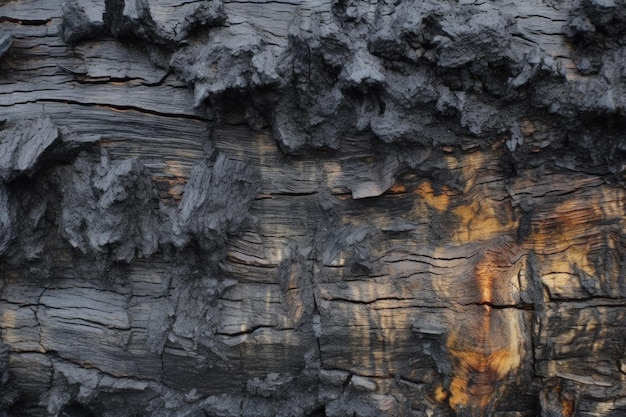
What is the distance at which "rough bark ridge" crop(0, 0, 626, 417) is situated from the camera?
2141mm

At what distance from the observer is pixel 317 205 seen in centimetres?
238

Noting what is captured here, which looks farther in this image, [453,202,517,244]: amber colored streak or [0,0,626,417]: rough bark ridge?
[453,202,517,244]: amber colored streak

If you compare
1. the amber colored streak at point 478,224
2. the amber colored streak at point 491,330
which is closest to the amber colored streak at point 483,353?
the amber colored streak at point 491,330

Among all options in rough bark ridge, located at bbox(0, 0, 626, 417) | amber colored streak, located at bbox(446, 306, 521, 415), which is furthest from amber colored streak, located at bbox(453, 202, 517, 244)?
amber colored streak, located at bbox(446, 306, 521, 415)

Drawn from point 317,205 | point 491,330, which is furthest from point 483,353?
point 317,205

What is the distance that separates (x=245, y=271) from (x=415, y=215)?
Answer: 0.80 metres

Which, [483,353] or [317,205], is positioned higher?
[317,205]

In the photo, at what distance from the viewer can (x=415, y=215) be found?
2338 millimetres

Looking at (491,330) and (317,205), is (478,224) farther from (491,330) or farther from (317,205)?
(317,205)

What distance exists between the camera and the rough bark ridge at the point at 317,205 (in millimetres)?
2141

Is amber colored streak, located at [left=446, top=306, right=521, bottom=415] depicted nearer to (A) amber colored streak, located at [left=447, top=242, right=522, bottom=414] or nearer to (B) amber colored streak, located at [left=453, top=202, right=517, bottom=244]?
(A) amber colored streak, located at [left=447, top=242, right=522, bottom=414]

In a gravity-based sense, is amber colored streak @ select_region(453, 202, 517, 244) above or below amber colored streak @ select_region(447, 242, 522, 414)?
above

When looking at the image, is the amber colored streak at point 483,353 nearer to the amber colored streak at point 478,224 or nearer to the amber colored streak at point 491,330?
the amber colored streak at point 491,330

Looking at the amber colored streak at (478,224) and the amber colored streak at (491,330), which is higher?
the amber colored streak at (478,224)
